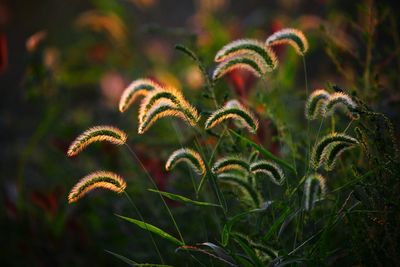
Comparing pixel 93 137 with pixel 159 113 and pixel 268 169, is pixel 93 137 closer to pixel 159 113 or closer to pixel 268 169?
pixel 159 113

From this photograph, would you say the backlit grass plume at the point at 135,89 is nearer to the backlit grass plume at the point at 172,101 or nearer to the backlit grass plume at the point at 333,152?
the backlit grass plume at the point at 172,101

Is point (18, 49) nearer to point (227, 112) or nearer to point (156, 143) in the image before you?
point (156, 143)

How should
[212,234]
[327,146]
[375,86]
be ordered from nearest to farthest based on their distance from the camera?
1. [327,146]
2. [375,86]
3. [212,234]

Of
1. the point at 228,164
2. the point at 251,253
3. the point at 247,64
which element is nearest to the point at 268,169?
the point at 228,164

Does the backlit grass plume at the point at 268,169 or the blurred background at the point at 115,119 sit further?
the blurred background at the point at 115,119

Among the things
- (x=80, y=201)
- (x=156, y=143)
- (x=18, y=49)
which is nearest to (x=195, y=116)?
(x=156, y=143)

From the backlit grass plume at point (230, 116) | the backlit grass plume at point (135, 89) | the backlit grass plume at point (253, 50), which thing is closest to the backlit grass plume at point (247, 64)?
the backlit grass plume at point (253, 50)
